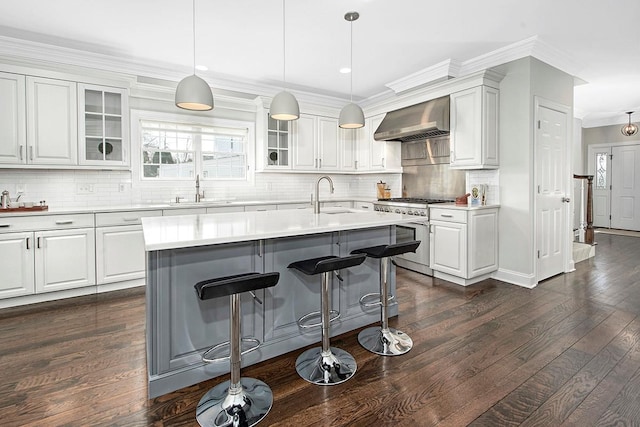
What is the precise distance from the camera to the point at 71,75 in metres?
3.72

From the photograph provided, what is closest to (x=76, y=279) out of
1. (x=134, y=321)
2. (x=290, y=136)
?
(x=134, y=321)

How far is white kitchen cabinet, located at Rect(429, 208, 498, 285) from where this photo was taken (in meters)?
3.95

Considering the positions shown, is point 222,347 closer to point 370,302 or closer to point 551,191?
point 370,302

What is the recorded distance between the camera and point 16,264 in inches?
132

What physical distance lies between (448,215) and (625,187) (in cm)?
667

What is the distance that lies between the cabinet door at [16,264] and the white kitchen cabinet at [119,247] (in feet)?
1.86

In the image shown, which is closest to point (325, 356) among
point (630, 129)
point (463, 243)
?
point (463, 243)

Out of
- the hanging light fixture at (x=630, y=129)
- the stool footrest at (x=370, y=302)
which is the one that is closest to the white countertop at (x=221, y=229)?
the stool footrest at (x=370, y=302)

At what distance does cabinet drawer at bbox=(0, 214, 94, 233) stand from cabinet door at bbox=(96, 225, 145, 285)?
0.17 metres

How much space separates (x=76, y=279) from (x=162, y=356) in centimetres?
235

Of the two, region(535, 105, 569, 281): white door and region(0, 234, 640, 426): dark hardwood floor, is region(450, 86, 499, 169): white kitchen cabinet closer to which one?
region(535, 105, 569, 281): white door

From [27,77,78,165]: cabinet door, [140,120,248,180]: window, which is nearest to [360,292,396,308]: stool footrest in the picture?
[140,120,248,180]: window

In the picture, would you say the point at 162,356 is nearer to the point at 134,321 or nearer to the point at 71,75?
the point at 134,321

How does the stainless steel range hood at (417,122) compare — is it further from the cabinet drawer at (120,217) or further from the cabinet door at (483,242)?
the cabinet drawer at (120,217)
